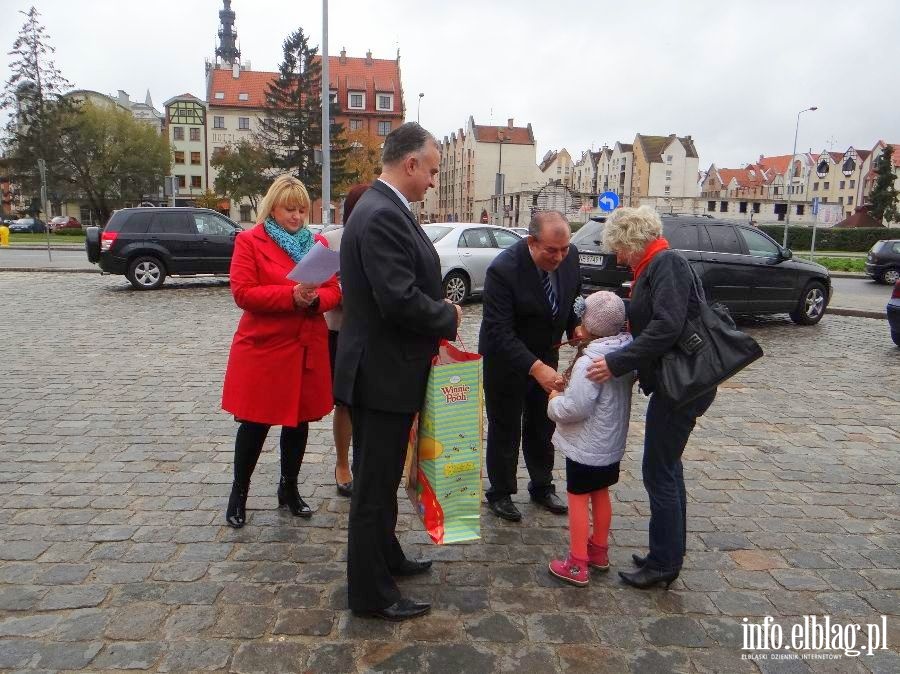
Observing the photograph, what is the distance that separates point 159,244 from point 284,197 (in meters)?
12.8

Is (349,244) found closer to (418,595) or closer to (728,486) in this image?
(418,595)

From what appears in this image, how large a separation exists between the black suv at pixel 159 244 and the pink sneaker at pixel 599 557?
13803mm

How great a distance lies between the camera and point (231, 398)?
3.78 m

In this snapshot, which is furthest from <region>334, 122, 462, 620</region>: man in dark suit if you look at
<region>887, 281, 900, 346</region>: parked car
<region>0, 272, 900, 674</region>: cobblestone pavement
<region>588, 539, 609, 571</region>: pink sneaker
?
<region>887, 281, 900, 346</region>: parked car

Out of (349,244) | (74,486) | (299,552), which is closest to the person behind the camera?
(349,244)

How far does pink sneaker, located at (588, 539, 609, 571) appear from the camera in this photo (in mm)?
3512

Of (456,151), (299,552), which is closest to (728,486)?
(299,552)

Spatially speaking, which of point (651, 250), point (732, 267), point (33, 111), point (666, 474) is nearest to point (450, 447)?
point (666, 474)

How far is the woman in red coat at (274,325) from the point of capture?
3721 mm

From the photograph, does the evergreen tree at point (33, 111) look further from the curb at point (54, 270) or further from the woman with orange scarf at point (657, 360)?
the woman with orange scarf at point (657, 360)

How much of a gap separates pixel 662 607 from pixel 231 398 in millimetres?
2385

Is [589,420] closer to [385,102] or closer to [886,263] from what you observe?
[886,263]

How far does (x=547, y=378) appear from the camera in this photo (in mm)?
3527

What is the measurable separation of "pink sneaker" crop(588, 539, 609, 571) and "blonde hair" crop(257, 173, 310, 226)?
232 centimetres
